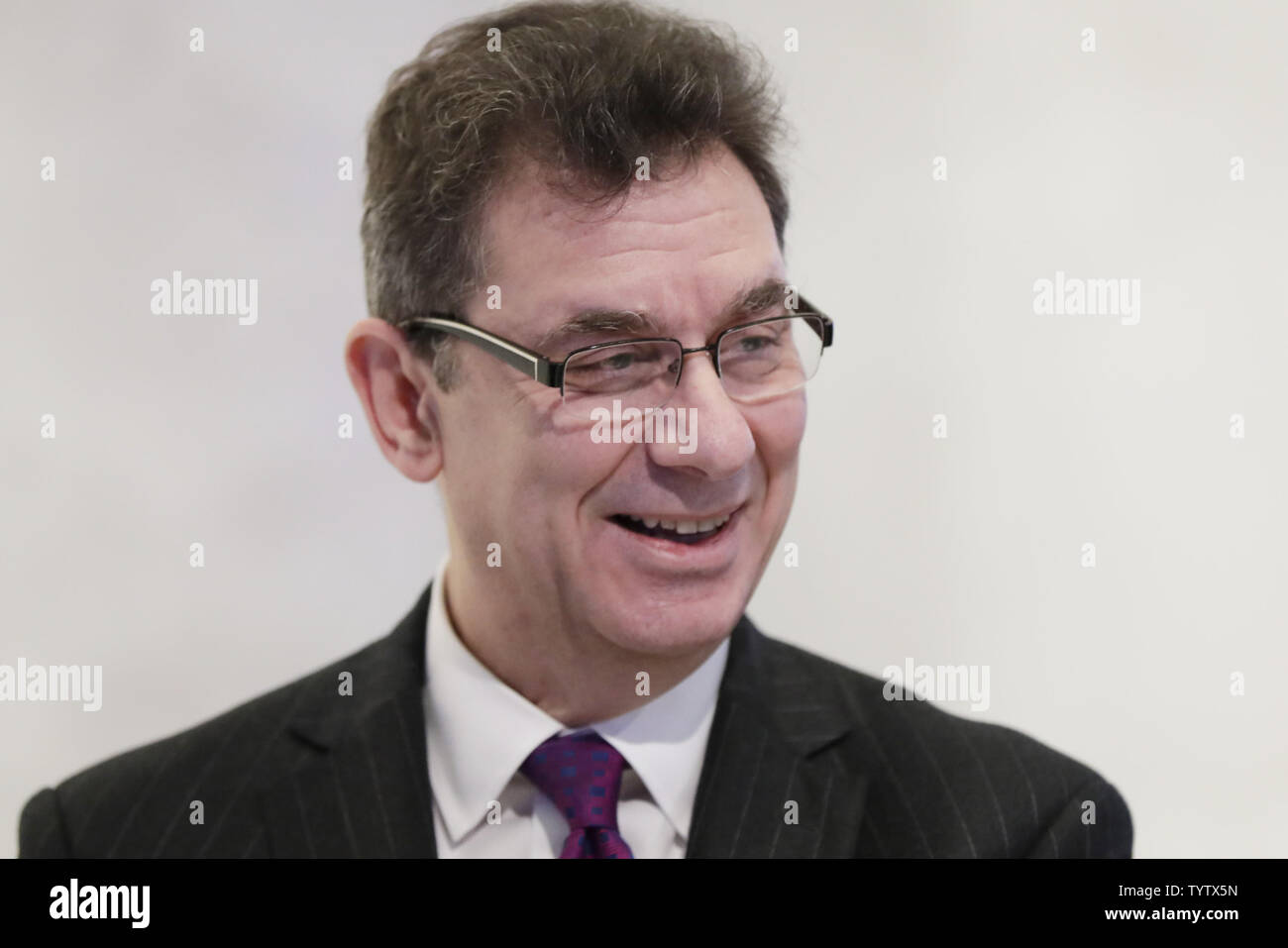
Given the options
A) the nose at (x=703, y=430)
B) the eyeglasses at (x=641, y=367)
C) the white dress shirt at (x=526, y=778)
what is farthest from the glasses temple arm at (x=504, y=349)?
the white dress shirt at (x=526, y=778)

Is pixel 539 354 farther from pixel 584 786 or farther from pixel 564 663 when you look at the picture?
pixel 584 786

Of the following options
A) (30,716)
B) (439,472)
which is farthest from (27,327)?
(439,472)

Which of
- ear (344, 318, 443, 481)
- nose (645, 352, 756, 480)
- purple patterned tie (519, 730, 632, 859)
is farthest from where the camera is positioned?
ear (344, 318, 443, 481)

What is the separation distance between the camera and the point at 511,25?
227cm

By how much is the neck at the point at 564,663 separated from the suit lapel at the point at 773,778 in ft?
0.36

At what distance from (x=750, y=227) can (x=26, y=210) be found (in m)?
1.50

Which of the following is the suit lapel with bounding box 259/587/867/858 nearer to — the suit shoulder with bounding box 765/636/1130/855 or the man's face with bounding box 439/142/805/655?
the suit shoulder with bounding box 765/636/1130/855

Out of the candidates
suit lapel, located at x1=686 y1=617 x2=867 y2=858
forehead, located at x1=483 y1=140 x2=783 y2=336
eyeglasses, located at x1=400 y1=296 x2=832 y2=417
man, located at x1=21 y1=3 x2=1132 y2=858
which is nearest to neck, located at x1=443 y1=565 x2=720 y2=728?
man, located at x1=21 y1=3 x2=1132 y2=858

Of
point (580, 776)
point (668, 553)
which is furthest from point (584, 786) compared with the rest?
point (668, 553)

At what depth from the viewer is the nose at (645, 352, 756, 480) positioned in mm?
2004

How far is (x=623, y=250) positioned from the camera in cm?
203

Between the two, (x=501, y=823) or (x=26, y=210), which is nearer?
(x=501, y=823)

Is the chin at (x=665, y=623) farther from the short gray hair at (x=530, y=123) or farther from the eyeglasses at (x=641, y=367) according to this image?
the short gray hair at (x=530, y=123)
